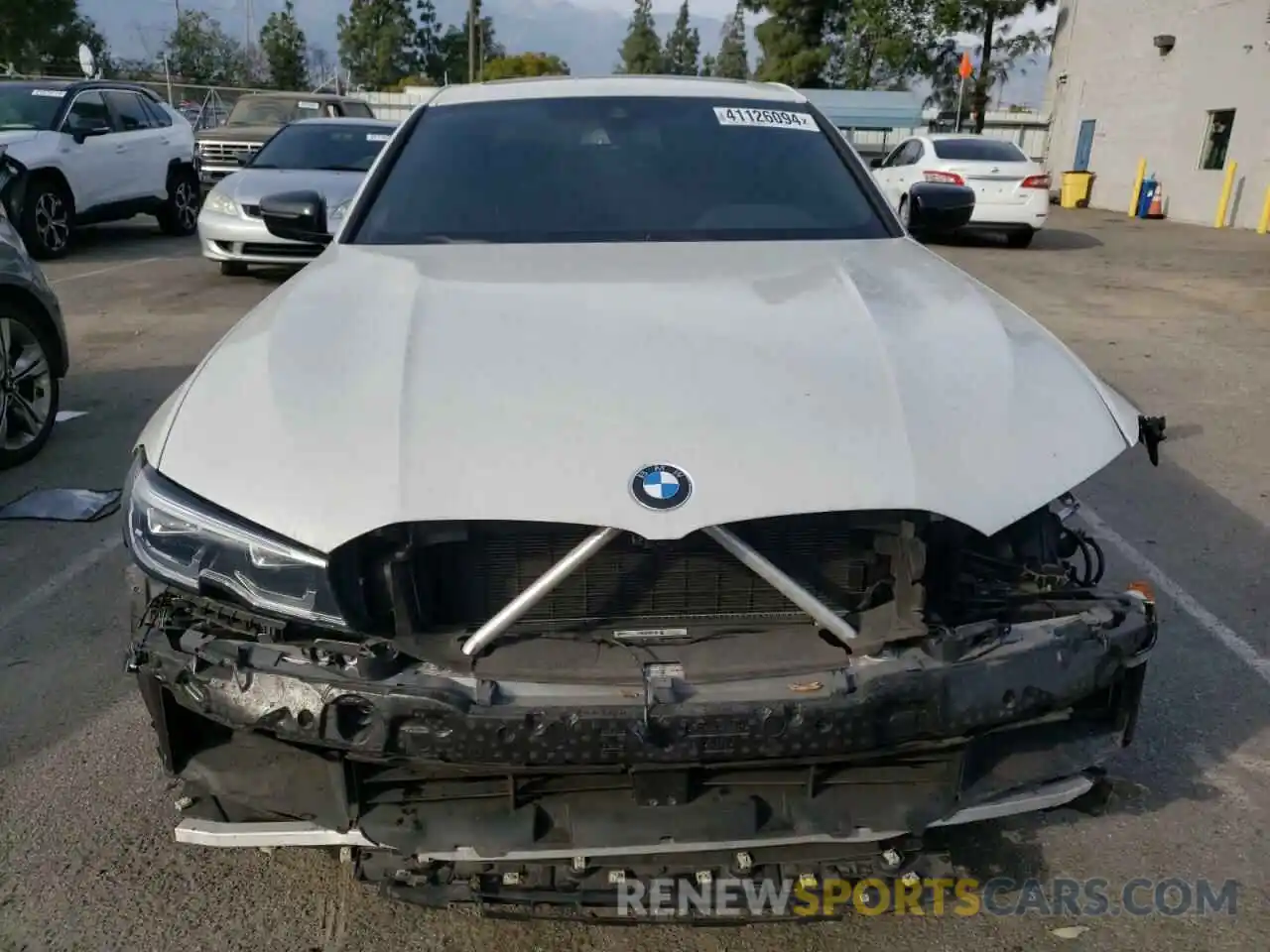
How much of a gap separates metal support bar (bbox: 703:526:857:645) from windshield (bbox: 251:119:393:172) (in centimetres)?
923

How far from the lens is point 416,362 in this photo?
7.39 ft

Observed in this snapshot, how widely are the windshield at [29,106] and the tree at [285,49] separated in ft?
153

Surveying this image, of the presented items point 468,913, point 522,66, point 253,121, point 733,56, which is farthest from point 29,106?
point 733,56

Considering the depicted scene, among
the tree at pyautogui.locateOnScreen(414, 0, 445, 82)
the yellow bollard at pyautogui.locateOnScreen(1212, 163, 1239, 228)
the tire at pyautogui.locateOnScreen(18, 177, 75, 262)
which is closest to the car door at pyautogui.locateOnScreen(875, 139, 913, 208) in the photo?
the yellow bollard at pyautogui.locateOnScreen(1212, 163, 1239, 228)

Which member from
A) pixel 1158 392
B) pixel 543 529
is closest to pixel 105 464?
pixel 543 529

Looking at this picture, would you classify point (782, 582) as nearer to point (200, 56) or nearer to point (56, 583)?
point (56, 583)

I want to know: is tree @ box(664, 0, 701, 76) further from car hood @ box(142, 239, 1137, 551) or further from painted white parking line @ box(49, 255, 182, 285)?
car hood @ box(142, 239, 1137, 551)

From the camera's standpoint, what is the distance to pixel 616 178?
3.42 m

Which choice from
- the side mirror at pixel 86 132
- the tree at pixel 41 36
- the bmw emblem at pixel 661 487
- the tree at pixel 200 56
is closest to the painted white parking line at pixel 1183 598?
the bmw emblem at pixel 661 487

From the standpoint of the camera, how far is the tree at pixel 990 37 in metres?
31.9

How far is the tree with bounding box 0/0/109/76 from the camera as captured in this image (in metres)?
29.9

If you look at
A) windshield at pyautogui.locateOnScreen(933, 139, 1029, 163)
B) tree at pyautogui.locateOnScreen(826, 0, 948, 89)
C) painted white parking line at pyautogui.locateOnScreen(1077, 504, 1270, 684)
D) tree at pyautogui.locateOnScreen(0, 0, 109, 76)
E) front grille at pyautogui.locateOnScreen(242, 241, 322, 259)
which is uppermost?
tree at pyautogui.locateOnScreen(826, 0, 948, 89)

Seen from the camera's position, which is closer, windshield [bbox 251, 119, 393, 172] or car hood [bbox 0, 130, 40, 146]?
windshield [bbox 251, 119, 393, 172]

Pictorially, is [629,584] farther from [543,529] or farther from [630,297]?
[630,297]
